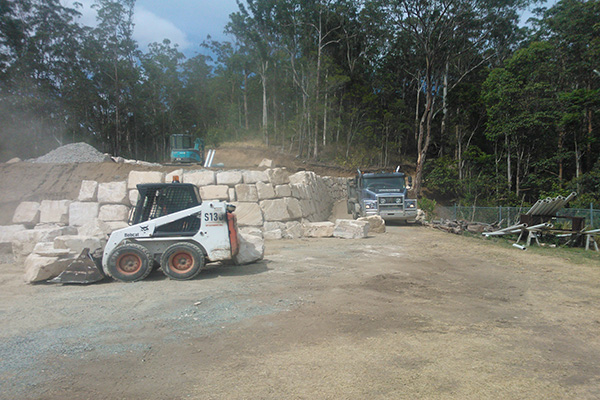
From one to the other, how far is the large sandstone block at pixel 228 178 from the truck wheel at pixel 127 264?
733cm

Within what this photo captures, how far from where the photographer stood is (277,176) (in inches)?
589

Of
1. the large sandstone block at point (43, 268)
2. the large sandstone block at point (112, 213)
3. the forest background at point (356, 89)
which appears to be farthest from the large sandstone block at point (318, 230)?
the forest background at point (356, 89)

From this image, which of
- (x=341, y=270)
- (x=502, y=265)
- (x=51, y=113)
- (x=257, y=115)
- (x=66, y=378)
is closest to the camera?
(x=66, y=378)

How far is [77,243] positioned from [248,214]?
22.4 feet

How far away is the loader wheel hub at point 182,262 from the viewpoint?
286 inches

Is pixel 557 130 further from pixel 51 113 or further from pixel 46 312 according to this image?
pixel 51 113

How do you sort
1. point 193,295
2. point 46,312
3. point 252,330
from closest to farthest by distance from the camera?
1. point 252,330
2. point 46,312
3. point 193,295

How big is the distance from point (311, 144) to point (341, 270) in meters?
30.1

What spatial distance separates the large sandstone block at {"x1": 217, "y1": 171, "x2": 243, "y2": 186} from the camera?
14281 millimetres

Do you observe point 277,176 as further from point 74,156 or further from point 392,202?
point 74,156

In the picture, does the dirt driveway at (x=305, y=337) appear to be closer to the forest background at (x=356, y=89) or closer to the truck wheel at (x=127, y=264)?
the truck wheel at (x=127, y=264)

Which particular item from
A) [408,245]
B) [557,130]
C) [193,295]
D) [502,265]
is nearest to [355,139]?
[557,130]

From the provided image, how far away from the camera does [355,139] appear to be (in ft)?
127

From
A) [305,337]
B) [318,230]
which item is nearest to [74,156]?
[318,230]
